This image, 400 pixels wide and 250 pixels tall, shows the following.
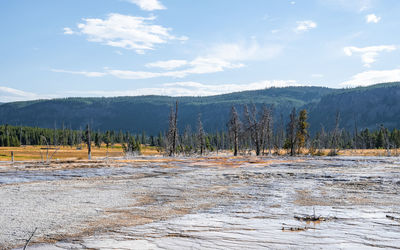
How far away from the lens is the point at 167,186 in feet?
59.3

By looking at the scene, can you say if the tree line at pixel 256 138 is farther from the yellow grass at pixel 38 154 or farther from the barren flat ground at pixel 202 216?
the barren flat ground at pixel 202 216

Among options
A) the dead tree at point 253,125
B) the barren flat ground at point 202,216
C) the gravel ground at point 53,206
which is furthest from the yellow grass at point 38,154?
the barren flat ground at point 202,216

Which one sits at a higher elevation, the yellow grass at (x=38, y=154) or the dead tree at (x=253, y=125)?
the dead tree at (x=253, y=125)

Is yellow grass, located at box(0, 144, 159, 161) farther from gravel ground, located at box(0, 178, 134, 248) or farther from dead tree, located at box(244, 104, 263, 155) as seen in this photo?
gravel ground, located at box(0, 178, 134, 248)

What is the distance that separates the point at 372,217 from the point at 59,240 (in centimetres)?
830

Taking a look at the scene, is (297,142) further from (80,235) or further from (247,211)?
(80,235)

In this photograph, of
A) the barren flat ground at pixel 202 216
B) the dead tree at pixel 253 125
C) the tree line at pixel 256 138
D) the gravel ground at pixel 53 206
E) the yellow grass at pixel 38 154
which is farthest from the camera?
the tree line at pixel 256 138

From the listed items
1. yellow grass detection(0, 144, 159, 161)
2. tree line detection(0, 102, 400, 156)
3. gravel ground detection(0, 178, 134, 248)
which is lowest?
yellow grass detection(0, 144, 159, 161)

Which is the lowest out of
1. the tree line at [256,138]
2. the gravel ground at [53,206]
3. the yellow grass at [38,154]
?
the yellow grass at [38,154]

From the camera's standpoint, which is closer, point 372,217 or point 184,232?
point 184,232

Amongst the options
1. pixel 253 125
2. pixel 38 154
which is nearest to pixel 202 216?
pixel 253 125

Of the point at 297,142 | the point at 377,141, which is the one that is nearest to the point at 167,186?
the point at 297,142

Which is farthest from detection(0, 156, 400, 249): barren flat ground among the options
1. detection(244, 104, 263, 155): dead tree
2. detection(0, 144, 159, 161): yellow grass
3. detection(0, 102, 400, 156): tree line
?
detection(244, 104, 263, 155): dead tree

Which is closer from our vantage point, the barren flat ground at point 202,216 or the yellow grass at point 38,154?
the barren flat ground at point 202,216
